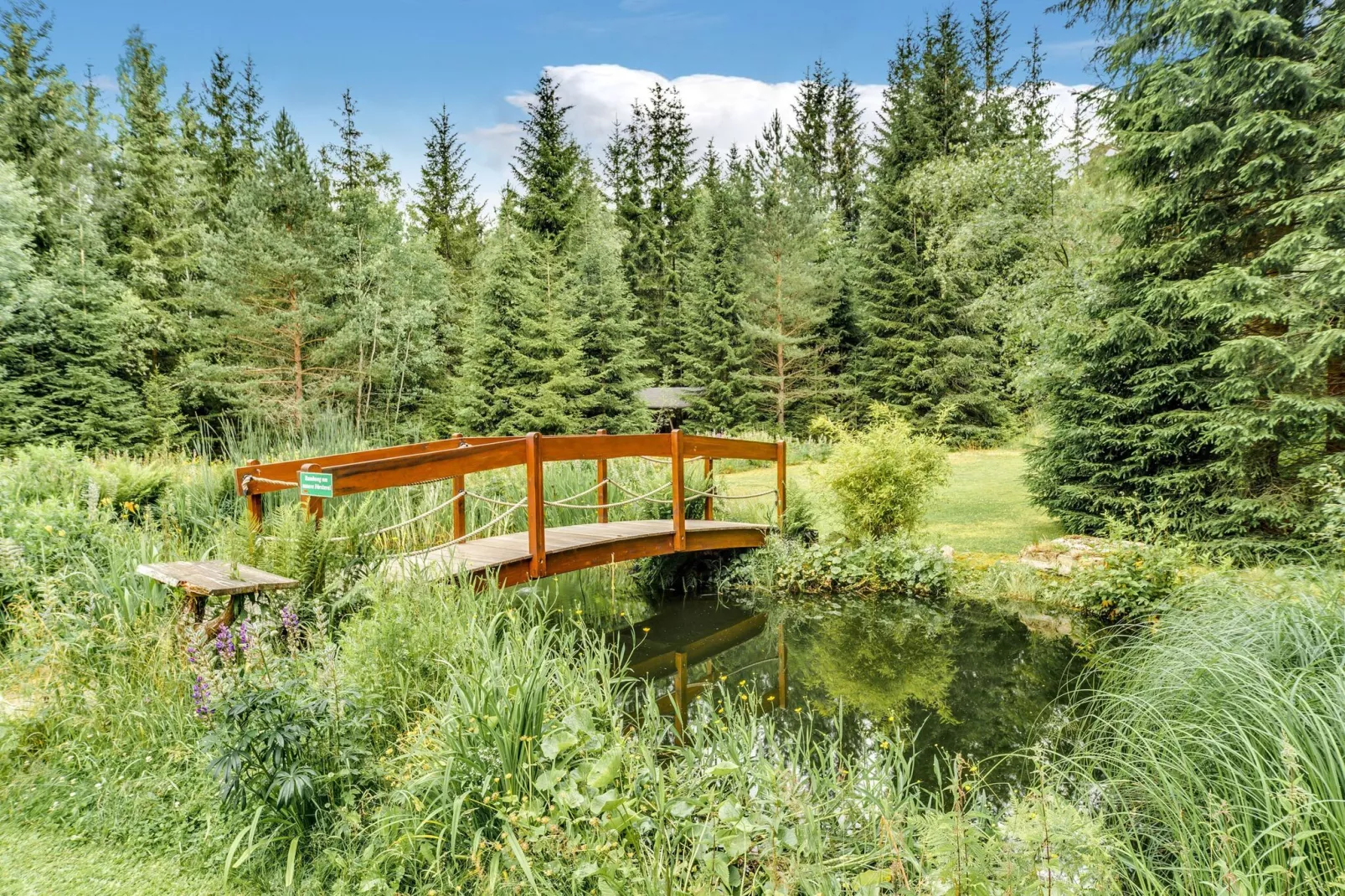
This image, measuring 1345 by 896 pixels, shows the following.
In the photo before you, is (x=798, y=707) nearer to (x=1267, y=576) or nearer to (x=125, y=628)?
(x=1267, y=576)

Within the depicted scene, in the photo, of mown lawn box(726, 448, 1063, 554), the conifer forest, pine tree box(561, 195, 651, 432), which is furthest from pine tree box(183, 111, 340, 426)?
mown lawn box(726, 448, 1063, 554)

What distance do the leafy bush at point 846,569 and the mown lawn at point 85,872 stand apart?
584 cm

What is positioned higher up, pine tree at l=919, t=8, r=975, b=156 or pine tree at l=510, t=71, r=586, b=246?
pine tree at l=919, t=8, r=975, b=156

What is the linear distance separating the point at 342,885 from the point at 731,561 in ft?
19.9

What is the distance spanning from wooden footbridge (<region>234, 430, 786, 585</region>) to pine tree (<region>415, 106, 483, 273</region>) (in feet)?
71.3

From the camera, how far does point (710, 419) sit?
2145cm

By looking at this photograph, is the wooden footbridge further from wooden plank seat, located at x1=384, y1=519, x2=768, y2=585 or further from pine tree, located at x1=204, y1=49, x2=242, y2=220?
pine tree, located at x1=204, y1=49, x2=242, y2=220

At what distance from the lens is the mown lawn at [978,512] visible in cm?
838

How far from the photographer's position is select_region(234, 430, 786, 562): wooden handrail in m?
4.26

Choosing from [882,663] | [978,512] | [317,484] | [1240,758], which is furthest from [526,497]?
[978,512]

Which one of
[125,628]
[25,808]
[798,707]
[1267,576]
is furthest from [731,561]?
[25,808]

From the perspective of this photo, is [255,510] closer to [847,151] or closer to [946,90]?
[946,90]

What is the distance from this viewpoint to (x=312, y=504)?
4.62 meters

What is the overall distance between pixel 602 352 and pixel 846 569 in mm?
12142
